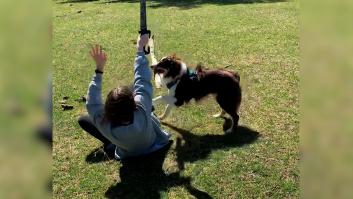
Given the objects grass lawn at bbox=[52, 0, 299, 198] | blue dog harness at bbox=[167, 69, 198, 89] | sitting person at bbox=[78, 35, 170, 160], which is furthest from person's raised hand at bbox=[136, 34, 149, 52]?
blue dog harness at bbox=[167, 69, 198, 89]

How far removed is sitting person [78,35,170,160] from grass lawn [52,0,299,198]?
0.32 meters

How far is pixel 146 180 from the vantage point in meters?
4.34

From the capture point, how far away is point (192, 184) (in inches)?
166

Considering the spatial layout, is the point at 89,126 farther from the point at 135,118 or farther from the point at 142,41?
the point at 142,41

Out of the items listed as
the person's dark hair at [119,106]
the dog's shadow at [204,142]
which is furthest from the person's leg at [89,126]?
the dog's shadow at [204,142]

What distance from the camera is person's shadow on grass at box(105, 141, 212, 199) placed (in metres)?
4.13

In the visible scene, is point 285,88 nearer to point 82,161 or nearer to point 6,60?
point 82,161

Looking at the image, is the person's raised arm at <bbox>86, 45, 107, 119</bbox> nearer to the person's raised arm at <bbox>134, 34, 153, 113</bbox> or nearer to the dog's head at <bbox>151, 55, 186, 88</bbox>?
the person's raised arm at <bbox>134, 34, 153, 113</bbox>

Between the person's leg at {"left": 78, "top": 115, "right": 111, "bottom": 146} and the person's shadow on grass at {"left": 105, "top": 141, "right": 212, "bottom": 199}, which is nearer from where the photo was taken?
the person's shadow on grass at {"left": 105, "top": 141, "right": 212, "bottom": 199}

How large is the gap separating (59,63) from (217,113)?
3.88 meters

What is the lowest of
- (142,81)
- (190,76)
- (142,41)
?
(190,76)

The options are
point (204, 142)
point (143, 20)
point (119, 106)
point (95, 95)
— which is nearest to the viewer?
point (143, 20)

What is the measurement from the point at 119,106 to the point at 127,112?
0.10 meters

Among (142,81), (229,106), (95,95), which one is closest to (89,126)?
(95,95)
